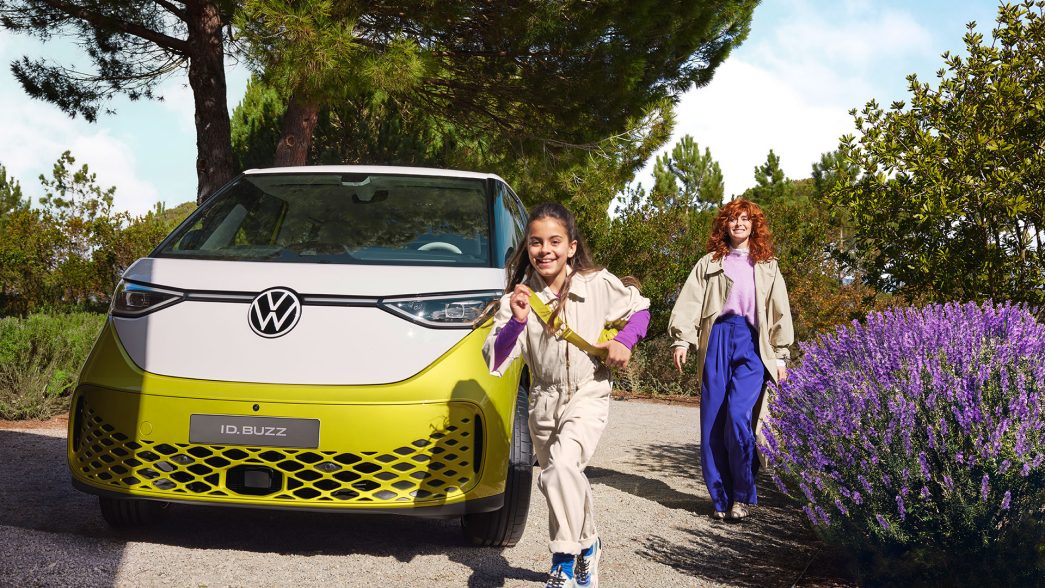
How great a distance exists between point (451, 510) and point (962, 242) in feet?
14.1

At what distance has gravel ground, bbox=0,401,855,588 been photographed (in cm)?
398

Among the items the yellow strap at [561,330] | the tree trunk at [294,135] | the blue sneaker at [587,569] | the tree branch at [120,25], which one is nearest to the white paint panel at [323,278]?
the yellow strap at [561,330]

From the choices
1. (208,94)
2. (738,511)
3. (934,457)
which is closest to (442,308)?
(934,457)

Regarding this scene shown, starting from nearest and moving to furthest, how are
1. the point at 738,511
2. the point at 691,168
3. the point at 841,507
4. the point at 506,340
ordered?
the point at 506,340 → the point at 841,507 → the point at 738,511 → the point at 691,168

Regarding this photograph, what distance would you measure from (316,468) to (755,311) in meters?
2.77

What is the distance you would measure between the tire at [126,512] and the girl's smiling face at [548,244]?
2149 millimetres

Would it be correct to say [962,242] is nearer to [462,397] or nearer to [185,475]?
[462,397]

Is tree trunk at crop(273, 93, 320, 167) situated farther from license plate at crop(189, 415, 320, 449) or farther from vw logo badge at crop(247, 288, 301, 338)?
license plate at crop(189, 415, 320, 449)

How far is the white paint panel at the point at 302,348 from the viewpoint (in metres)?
3.94

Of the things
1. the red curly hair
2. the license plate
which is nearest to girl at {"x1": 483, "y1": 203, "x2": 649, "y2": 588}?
the license plate

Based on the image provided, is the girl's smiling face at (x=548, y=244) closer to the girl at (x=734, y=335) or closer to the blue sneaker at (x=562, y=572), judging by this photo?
the blue sneaker at (x=562, y=572)

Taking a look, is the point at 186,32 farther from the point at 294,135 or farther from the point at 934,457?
the point at 934,457

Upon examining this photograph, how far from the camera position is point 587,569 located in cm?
369

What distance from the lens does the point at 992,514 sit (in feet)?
11.7
